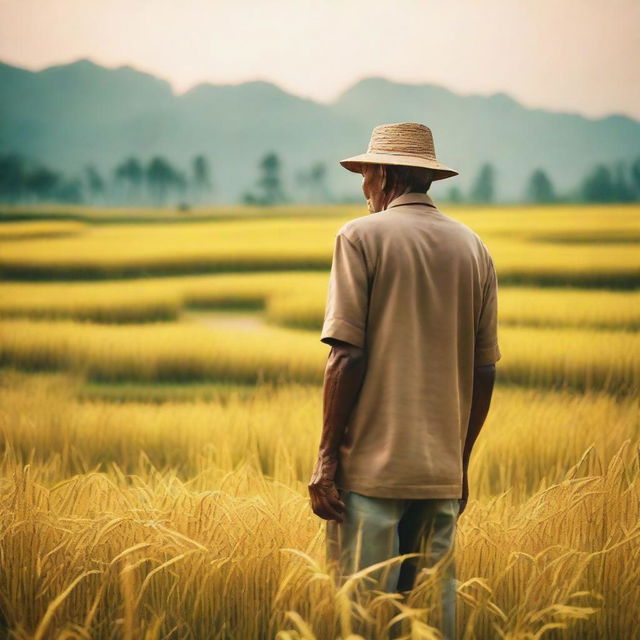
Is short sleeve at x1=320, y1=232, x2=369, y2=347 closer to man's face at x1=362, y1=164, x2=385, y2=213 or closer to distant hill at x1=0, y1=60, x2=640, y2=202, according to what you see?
man's face at x1=362, y1=164, x2=385, y2=213

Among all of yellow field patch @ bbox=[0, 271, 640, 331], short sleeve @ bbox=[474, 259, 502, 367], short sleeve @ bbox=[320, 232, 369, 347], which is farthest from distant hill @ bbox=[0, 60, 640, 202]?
short sleeve @ bbox=[320, 232, 369, 347]

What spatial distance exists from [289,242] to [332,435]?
5.60 m

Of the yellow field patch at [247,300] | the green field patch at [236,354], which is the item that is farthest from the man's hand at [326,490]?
the yellow field patch at [247,300]

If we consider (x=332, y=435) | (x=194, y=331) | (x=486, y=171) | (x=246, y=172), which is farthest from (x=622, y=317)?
(x=332, y=435)

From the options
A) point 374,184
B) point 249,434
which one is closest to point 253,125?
point 249,434

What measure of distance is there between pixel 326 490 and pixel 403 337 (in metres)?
0.34

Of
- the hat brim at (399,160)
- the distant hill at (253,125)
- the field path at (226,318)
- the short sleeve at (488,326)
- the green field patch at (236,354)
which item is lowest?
the green field patch at (236,354)

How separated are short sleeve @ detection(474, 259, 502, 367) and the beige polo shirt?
0.33 feet

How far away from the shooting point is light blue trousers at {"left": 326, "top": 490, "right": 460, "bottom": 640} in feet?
5.47

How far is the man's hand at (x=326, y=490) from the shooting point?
1668 millimetres

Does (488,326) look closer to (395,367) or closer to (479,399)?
(479,399)

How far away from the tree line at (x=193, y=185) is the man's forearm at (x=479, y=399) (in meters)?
5.06

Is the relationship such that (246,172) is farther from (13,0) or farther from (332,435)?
(332,435)

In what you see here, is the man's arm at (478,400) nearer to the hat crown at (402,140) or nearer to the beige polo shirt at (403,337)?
the beige polo shirt at (403,337)
